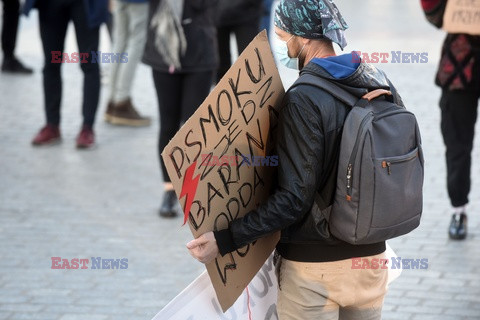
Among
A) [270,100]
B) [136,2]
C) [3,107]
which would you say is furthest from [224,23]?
[270,100]

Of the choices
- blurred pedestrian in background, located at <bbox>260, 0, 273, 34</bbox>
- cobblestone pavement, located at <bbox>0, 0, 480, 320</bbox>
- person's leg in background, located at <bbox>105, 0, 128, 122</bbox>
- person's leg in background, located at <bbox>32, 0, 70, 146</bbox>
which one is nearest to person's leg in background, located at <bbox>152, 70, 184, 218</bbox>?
cobblestone pavement, located at <bbox>0, 0, 480, 320</bbox>

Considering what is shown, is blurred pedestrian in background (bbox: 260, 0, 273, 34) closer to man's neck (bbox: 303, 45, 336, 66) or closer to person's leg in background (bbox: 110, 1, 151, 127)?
person's leg in background (bbox: 110, 1, 151, 127)

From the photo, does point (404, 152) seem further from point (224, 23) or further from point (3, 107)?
point (3, 107)

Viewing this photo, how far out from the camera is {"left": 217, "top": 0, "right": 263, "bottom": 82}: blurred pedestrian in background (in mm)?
8453

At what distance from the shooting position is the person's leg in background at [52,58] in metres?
8.00

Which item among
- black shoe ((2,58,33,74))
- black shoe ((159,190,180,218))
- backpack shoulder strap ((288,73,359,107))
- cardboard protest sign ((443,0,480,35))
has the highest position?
backpack shoulder strap ((288,73,359,107))

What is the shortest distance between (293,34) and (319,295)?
2.84 ft

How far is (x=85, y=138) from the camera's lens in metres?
8.38

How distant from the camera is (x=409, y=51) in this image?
1148 cm

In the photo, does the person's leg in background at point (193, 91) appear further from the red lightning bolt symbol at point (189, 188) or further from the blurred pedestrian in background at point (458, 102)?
the red lightning bolt symbol at point (189, 188)

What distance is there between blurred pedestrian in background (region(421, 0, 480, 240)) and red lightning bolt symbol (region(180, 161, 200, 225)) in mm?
3151

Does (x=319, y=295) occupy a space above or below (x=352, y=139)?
below

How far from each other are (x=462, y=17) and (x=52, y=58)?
3.70 m

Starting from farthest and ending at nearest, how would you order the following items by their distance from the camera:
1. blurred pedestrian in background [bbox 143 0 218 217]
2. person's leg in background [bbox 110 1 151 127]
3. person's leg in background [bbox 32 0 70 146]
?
person's leg in background [bbox 110 1 151 127]
person's leg in background [bbox 32 0 70 146]
blurred pedestrian in background [bbox 143 0 218 217]
